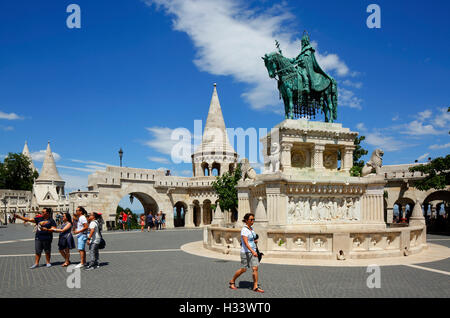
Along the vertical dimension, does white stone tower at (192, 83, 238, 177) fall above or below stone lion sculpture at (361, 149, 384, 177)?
above

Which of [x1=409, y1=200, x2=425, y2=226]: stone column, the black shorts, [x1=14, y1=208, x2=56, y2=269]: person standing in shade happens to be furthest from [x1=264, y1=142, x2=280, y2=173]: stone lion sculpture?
the black shorts

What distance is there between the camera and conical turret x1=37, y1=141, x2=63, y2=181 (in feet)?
156

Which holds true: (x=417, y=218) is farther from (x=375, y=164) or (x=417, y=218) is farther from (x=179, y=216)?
(x=179, y=216)

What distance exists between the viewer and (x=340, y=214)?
1390 centimetres

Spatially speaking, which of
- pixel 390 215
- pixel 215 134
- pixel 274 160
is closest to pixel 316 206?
pixel 274 160

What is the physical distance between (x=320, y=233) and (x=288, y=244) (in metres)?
1.00

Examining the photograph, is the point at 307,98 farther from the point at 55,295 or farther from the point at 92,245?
the point at 55,295

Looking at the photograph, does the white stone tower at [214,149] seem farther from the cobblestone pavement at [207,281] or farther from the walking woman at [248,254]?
the walking woman at [248,254]

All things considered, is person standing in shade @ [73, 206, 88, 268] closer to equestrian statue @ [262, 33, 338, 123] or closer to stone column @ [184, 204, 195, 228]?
equestrian statue @ [262, 33, 338, 123]

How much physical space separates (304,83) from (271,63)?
171cm

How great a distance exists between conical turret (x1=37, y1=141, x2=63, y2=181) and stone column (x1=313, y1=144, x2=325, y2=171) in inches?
1681

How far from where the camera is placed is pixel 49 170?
48438 mm

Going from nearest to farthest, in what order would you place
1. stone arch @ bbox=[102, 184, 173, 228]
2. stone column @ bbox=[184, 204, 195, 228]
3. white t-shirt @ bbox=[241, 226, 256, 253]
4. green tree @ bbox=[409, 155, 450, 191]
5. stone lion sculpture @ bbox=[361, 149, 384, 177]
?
white t-shirt @ bbox=[241, 226, 256, 253]
stone lion sculpture @ bbox=[361, 149, 384, 177]
green tree @ bbox=[409, 155, 450, 191]
stone arch @ bbox=[102, 184, 173, 228]
stone column @ bbox=[184, 204, 195, 228]

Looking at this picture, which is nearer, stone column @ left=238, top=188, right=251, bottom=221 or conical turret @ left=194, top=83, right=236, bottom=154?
stone column @ left=238, top=188, right=251, bottom=221
